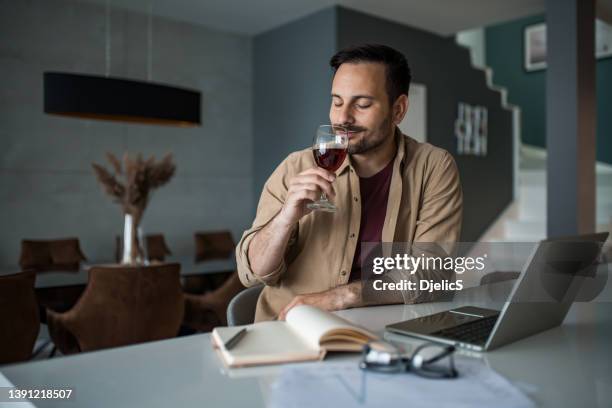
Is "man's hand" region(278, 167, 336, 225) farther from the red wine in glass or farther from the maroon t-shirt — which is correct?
the maroon t-shirt

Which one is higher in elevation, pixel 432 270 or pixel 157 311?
pixel 432 270

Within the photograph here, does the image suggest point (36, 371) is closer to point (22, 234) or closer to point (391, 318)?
point (391, 318)

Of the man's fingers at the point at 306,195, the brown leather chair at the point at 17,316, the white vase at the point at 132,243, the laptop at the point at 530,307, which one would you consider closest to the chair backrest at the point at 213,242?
the white vase at the point at 132,243

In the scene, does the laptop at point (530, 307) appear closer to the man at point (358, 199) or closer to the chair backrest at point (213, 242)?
the man at point (358, 199)

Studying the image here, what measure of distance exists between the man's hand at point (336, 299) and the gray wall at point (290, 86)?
4351 millimetres

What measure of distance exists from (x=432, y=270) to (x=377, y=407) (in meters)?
0.93

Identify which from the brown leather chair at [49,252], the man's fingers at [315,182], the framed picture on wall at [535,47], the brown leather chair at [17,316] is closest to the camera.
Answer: the man's fingers at [315,182]

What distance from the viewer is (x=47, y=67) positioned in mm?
5117

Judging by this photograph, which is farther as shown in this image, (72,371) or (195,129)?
(195,129)

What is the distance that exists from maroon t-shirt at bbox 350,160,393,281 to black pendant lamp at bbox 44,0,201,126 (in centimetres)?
178

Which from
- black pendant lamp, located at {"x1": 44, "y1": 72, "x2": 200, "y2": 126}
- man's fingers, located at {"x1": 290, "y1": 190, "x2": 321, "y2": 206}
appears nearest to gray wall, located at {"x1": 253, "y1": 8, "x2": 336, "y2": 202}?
black pendant lamp, located at {"x1": 44, "y1": 72, "x2": 200, "y2": 126}

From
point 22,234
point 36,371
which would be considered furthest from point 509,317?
point 22,234

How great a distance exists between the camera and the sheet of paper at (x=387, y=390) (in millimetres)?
684

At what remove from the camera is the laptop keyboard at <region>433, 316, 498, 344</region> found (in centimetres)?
98
